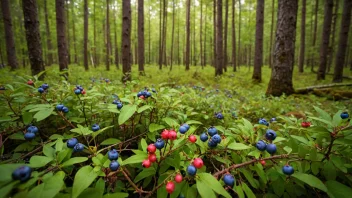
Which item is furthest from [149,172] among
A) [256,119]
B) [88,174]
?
[256,119]

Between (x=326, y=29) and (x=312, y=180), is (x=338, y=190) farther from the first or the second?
→ (x=326, y=29)

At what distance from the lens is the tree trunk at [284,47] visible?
5.99 meters

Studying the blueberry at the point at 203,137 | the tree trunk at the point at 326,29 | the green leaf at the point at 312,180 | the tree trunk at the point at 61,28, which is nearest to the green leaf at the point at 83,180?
the blueberry at the point at 203,137

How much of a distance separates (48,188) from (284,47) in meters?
7.16

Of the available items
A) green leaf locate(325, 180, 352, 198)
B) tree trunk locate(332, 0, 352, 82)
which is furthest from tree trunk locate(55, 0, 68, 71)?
tree trunk locate(332, 0, 352, 82)

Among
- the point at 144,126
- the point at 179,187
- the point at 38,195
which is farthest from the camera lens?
the point at 144,126

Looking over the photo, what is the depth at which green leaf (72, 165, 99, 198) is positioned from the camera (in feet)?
3.23

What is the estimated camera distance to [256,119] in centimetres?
383

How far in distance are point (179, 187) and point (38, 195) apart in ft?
2.54

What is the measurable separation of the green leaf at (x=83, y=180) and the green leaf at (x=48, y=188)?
0.28ft

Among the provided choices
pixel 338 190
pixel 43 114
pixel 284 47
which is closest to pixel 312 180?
pixel 338 190

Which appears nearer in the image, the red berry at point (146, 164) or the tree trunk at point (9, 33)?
the red berry at point (146, 164)

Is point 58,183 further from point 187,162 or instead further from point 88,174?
point 187,162

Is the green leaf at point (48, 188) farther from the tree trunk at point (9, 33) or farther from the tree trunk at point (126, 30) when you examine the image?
the tree trunk at point (9, 33)
